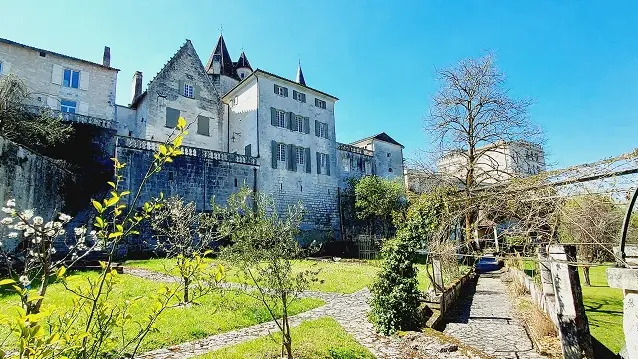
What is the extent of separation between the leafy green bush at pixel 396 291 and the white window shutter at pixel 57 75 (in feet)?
91.9

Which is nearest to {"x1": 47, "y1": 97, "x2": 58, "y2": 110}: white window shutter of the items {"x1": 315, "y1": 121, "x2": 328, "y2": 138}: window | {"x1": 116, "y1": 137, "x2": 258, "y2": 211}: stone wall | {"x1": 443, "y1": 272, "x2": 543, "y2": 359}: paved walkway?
{"x1": 116, "y1": 137, "x2": 258, "y2": 211}: stone wall

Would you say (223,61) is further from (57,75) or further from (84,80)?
(57,75)

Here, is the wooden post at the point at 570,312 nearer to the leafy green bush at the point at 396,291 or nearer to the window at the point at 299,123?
the leafy green bush at the point at 396,291

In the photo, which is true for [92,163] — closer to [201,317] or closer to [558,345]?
[201,317]

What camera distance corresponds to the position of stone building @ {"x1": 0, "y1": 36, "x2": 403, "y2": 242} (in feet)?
79.6

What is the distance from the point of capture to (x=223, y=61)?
37.1 meters

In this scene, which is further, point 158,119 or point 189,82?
point 189,82

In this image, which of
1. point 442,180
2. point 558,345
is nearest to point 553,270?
point 558,345

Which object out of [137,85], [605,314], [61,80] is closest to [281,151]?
[137,85]

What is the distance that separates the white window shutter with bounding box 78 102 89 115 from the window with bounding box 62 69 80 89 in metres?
1.44

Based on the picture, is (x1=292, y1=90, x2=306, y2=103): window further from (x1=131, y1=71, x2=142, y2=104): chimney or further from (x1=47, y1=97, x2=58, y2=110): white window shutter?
(x1=47, y1=97, x2=58, y2=110): white window shutter

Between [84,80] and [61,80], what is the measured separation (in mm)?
1446

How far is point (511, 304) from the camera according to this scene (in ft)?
41.2

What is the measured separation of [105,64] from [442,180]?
28.3 meters
